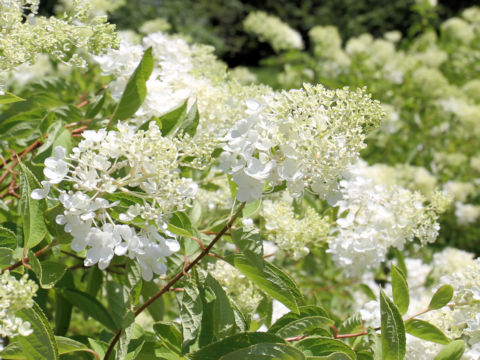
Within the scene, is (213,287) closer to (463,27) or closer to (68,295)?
(68,295)

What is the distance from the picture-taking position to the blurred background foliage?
8.04m

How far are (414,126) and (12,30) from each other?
10.3ft

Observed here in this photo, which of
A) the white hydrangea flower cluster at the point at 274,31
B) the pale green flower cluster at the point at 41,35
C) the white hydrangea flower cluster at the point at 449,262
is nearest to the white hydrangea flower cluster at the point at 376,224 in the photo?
the pale green flower cluster at the point at 41,35

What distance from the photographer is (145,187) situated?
780mm

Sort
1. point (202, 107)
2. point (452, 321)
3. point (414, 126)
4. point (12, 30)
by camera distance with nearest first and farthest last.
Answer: point (12, 30) < point (452, 321) < point (202, 107) < point (414, 126)

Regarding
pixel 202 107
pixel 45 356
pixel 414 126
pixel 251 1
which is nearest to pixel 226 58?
pixel 251 1

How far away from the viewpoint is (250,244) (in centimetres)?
88

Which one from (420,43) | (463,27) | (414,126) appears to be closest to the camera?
(414,126)

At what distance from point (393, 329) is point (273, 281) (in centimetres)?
21

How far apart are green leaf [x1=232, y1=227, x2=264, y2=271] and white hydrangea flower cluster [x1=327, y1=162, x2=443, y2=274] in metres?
0.40

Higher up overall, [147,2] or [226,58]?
[147,2]

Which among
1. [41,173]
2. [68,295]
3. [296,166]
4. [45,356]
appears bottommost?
[68,295]

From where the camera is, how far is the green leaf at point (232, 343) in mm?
812

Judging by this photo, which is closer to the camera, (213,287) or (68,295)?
(213,287)
